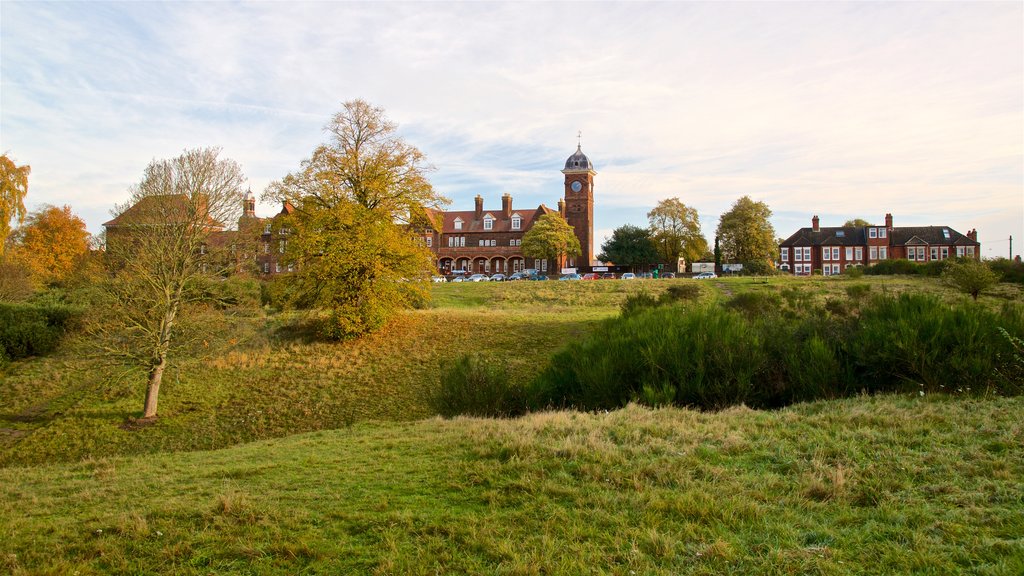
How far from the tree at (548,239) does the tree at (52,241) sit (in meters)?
42.4

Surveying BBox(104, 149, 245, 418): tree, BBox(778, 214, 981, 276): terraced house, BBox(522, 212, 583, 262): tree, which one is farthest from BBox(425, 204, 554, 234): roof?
BBox(104, 149, 245, 418): tree

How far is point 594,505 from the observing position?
20.4 feet

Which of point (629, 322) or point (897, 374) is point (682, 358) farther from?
point (897, 374)

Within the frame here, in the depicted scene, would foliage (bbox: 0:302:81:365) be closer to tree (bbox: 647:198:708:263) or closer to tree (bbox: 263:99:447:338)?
tree (bbox: 263:99:447:338)

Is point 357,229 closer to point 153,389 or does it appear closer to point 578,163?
point 153,389

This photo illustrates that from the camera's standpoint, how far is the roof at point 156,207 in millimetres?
19938

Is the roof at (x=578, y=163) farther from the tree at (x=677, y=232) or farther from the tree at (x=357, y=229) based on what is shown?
the tree at (x=357, y=229)

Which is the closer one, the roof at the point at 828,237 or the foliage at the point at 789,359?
the foliage at the point at 789,359

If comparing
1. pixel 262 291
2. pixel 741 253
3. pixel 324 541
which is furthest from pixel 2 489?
pixel 741 253

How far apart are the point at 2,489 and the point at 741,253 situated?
70347mm

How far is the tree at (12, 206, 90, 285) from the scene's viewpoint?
1877 inches

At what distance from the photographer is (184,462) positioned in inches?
435

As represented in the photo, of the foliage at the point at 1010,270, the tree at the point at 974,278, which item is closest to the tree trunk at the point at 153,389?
the tree at the point at 974,278

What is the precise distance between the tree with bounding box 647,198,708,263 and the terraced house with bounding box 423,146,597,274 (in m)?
10.9
